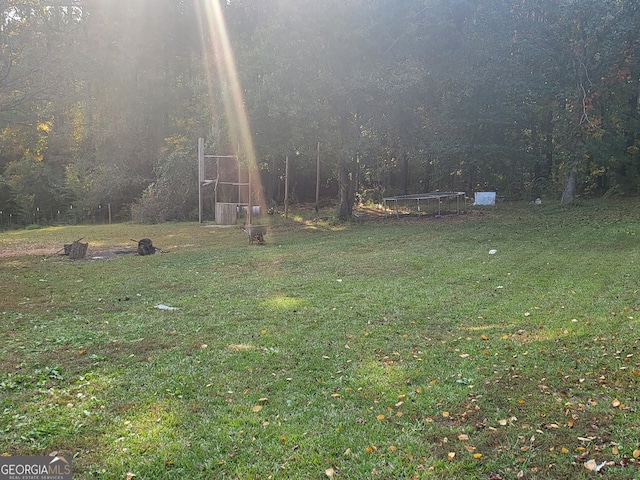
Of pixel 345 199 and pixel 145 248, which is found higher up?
pixel 345 199

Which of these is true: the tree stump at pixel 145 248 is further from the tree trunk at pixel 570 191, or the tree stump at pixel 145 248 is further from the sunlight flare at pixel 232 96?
the tree trunk at pixel 570 191

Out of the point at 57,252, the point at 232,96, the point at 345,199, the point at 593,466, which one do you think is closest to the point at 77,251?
the point at 57,252

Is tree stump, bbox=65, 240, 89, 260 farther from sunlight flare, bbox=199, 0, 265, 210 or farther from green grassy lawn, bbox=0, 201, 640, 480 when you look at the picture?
sunlight flare, bbox=199, 0, 265, 210

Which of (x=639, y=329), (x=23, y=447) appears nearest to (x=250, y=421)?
(x=23, y=447)

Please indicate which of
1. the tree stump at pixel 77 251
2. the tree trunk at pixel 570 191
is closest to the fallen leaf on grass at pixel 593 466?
the tree stump at pixel 77 251

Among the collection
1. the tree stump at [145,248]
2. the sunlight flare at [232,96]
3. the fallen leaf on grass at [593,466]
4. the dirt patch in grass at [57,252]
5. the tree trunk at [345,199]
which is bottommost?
the fallen leaf on grass at [593,466]

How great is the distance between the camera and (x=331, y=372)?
3.87 meters

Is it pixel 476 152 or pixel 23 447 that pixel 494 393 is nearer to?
pixel 23 447

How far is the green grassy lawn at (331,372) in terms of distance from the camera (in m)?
2.68

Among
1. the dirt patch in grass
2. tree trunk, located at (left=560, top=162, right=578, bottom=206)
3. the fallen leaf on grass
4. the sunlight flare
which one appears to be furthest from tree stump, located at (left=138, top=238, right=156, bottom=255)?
tree trunk, located at (left=560, top=162, right=578, bottom=206)

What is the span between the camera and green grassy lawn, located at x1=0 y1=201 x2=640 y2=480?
2.68 meters

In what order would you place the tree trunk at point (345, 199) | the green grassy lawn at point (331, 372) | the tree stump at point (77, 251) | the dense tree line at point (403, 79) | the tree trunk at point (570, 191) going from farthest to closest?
the tree trunk at point (345, 199)
the tree trunk at point (570, 191)
the dense tree line at point (403, 79)
the tree stump at point (77, 251)
the green grassy lawn at point (331, 372)

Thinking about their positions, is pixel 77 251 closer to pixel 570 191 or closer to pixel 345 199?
pixel 345 199

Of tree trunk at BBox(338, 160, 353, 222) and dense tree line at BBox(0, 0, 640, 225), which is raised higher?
dense tree line at BBox(0, 0, 640, 225)
